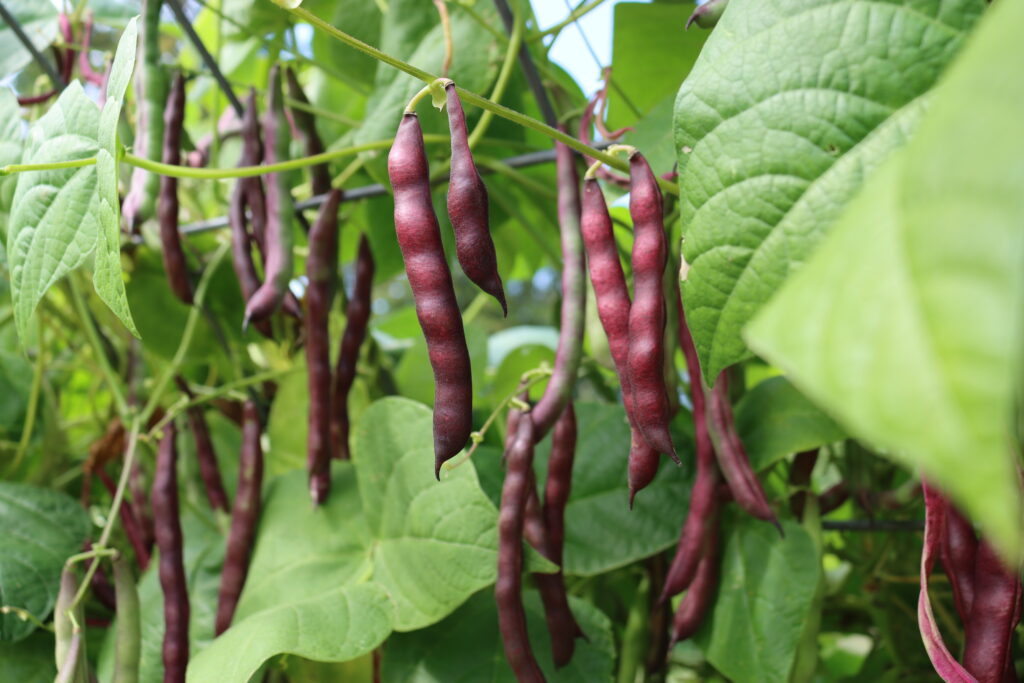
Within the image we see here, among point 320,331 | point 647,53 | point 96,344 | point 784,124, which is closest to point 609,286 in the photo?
point 784,124

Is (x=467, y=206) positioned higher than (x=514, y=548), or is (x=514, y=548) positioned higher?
(x=467, y=206)

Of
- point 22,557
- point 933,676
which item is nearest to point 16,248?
point 22,557

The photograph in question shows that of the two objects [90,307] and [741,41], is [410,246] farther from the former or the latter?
[90,307]

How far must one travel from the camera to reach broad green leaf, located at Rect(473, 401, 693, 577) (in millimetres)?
814

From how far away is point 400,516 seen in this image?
2.69 ft

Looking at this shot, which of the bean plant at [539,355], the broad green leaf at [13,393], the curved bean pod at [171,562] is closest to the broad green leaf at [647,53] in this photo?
the bean plant at [539,355]

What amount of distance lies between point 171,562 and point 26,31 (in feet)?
2.35

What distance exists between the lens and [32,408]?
105 cm

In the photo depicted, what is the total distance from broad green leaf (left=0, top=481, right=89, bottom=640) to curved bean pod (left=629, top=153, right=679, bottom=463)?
0.64 meters

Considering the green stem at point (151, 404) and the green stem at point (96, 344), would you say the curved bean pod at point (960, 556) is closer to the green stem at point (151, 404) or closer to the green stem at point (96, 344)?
the green stem at point (151, 404)

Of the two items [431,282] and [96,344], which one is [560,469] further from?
[96,344]

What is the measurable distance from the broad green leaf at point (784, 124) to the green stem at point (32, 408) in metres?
0.86

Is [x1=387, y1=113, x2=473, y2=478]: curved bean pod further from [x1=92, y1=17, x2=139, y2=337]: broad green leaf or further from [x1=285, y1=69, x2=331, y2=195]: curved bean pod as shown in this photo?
[x1=285, y1=69, x2=331, y2=195]: curved bean pod

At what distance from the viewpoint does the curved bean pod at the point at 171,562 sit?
2.76 ft
